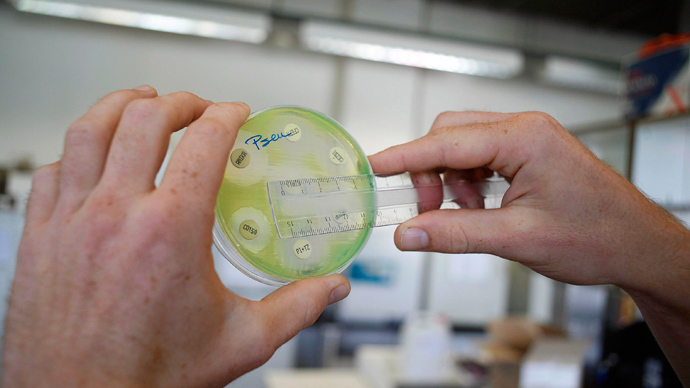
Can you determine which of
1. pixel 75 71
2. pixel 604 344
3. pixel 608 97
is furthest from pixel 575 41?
pixel 75 71

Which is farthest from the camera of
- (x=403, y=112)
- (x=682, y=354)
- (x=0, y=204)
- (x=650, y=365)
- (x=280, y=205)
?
(x=403, y=112)

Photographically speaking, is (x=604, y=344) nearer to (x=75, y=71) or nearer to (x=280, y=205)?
(x=280, y=205)

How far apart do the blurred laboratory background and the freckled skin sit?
1.18 meters

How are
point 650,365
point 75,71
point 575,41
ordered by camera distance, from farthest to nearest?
point 575,41 < point 75,71 < point 650,365

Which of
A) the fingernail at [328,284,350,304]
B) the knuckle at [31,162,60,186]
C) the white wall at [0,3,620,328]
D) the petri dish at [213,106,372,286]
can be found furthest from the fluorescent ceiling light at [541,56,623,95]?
the knuckle at [31,162,60,186]

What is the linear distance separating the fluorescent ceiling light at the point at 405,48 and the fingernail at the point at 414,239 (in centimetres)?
303

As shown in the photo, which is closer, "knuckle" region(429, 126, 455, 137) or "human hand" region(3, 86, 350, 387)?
"human hand" region(3, 86, 350, 387)

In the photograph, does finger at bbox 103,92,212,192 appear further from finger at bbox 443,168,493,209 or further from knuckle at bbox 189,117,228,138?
finger at bbox 443,168,493,209

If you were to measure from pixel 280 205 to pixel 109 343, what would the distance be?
1.03 ft

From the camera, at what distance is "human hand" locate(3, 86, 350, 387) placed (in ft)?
1.65

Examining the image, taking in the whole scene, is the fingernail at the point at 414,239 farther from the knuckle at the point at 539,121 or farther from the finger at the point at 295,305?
the knuckle at the point at 539,121

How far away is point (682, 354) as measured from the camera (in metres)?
0.87

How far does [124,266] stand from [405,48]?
3.46 meters

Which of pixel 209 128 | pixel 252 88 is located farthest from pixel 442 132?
pixel 252 88
